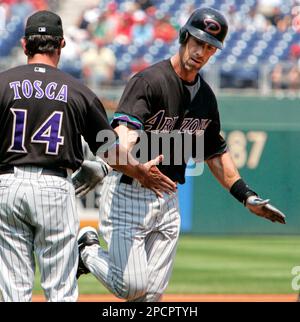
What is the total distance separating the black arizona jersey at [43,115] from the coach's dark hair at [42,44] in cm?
9

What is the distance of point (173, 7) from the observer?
1773 cm

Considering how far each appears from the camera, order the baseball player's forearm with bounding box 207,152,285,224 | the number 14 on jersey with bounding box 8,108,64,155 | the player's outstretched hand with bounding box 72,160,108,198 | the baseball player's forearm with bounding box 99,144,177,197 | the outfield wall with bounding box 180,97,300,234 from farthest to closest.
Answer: the outfield wall with bounding box 180,97,300,234 < the baseball player's forearm with bounding box 207,152,285,224 < the player's outstretched hand with bounding box 72,160,108,198 < the baseball player's forearm with bounding box 99,144,177,197 < the number 14 on jersey with bounding box 8,108,64,155

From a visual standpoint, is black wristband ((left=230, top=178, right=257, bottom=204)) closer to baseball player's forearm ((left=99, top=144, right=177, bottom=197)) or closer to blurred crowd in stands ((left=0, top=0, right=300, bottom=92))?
baseball player's forearm ((left=99, top=144, right=177, bottom=197))

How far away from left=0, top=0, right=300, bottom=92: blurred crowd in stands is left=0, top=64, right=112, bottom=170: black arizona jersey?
10707 mm

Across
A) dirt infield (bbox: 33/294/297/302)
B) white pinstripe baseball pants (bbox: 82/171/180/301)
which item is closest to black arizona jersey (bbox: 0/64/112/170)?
white pinstripe baseball pants (bbox: 82/171/180/301)

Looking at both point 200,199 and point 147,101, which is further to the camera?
point 200,199

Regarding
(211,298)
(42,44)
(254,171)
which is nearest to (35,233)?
(42,44)

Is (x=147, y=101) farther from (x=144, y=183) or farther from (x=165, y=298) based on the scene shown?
(x=165, y=298)

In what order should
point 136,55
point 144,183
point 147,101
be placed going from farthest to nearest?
point 136,55 → point 147,101 → point 144,183

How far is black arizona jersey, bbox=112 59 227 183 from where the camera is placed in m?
5.51

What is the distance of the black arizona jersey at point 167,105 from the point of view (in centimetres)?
551

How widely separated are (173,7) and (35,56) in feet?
42.8

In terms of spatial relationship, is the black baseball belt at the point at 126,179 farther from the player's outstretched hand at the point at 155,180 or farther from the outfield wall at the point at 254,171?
the outfield wall at the point at 254,171

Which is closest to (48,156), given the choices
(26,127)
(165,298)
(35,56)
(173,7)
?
(26,127)
